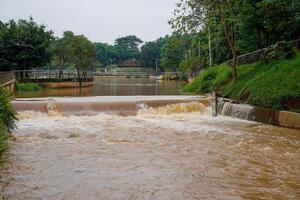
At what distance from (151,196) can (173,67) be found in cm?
8797

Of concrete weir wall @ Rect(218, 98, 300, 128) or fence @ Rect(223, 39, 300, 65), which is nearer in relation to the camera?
concrete weir wall @ Rect(218, 98, 300, 128)

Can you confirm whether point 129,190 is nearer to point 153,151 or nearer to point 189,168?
point 189,168

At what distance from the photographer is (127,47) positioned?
515 ft

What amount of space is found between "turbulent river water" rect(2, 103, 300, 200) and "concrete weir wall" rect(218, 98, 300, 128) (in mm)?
636

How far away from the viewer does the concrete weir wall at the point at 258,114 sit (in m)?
15.9

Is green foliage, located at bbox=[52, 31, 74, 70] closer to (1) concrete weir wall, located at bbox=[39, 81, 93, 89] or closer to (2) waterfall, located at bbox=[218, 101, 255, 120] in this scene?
(1) concrete weir wall, located at bbox=[39, 81, 93, 89]

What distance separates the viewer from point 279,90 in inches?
703

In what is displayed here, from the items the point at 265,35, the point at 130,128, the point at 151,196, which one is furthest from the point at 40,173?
the point at 265,35

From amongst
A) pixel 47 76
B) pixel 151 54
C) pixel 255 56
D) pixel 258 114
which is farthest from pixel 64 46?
pixel 151 54

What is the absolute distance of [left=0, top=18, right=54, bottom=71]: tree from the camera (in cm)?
4388

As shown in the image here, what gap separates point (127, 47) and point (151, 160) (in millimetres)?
148187

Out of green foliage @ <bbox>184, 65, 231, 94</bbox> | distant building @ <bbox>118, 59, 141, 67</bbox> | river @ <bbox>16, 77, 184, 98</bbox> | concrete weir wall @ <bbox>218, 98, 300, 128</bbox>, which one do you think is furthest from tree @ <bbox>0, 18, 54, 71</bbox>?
distant building @ <bbox>118, 59, 141, 67</bbox>

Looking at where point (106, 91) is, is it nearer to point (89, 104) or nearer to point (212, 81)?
point (212, 81)

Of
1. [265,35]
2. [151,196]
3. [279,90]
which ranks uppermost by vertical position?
[265,35]
